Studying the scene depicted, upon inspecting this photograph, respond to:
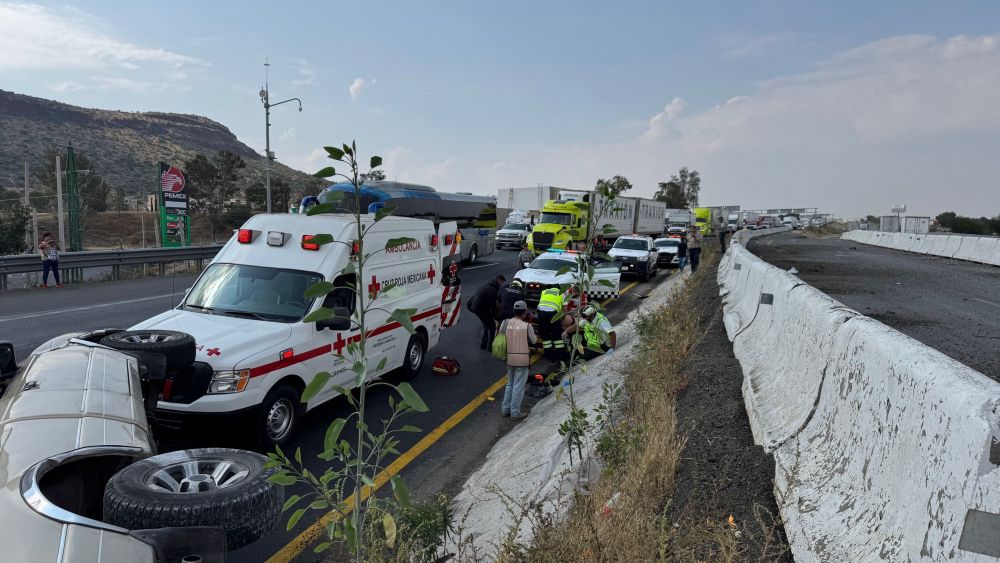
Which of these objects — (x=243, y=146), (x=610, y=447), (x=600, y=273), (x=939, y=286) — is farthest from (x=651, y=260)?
(x=243, y=146)

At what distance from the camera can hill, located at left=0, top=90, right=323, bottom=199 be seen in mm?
63812

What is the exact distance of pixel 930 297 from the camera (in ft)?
42.8

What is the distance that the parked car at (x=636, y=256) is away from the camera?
2123 cm

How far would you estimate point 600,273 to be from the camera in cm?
1606

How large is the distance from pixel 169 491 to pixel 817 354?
12.9 feet

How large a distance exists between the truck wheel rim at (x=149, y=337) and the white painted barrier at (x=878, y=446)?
4.67 meters

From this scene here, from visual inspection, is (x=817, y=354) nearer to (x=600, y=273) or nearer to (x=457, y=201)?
(x=600, y=273)

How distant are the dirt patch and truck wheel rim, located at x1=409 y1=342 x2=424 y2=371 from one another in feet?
13.6

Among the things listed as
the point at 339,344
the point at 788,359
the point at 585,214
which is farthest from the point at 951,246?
the point at 339,344

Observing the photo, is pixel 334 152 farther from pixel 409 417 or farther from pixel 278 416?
pixel 409 417

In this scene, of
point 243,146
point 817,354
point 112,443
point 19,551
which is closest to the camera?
point 19,551

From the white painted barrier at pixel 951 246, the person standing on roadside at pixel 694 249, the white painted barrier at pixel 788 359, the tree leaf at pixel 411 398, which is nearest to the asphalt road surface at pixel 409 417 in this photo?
the tree leaf at pixel 411 398

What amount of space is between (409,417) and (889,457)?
18.7ft

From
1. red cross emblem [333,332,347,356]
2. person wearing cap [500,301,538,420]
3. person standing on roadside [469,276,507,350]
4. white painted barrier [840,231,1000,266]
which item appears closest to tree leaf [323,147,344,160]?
red cross emblem [333,332,347,356]
